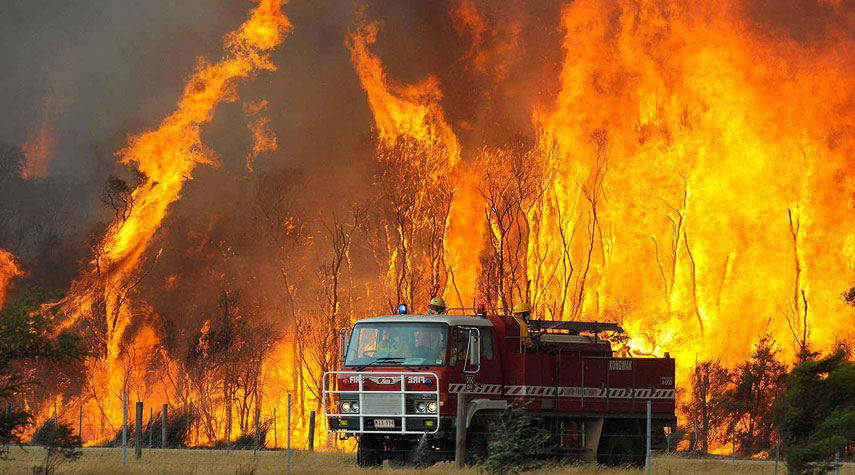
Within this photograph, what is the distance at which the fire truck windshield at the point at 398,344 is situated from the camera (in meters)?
25.3

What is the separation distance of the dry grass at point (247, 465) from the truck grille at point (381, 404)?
1.09 metres

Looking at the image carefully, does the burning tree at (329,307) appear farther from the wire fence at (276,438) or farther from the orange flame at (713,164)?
the orange flame at (713,164)

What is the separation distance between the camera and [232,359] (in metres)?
57.6

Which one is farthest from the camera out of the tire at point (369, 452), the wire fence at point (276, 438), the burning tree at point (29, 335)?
the tire at point (369, 452)

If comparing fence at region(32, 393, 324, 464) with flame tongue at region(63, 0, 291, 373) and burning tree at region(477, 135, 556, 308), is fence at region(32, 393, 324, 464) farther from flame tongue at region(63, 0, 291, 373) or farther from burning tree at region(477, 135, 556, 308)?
burning tree at region(477, 135, 556, 308)

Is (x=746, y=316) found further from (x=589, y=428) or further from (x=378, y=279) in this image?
(x=589, y=428)

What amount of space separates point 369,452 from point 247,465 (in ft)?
9.04

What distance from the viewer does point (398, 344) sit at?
25.6 meters

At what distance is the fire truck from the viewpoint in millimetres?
24969

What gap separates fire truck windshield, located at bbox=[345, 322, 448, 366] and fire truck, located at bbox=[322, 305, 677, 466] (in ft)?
0.06

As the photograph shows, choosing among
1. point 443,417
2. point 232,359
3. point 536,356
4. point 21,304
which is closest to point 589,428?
point 536,356

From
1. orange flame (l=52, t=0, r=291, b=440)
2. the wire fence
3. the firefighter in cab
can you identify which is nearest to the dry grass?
the wire fence

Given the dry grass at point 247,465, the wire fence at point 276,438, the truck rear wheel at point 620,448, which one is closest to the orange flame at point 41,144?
the wire fence at point 276,438

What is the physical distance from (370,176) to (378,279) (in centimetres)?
499
